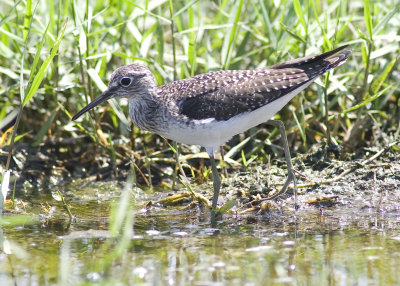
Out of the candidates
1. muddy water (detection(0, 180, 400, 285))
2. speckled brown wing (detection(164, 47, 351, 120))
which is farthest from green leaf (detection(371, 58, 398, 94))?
muddy water (detection(0, 180, 400, 285))

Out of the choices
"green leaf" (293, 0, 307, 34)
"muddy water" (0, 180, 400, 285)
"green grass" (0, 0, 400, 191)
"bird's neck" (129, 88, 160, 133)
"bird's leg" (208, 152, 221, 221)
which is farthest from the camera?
"green grass" (0, 0, 400, 191)

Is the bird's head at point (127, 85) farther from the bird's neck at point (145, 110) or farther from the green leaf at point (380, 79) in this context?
the green leaf at point (380, 79)

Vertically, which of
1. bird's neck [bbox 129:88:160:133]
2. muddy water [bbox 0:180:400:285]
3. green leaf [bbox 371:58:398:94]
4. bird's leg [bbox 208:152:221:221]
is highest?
green leaf [bbox 371:58:398:94]

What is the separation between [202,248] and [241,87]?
6.69 ft

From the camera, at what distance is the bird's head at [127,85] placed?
24.2 ft

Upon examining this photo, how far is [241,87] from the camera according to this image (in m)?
7.35

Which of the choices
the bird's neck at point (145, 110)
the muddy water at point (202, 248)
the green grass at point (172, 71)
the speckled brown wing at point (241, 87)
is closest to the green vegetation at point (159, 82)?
the green grass at point (172, 71)

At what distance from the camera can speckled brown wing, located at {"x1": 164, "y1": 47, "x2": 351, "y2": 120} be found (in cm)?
721

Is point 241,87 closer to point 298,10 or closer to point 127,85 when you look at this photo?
point 127,85

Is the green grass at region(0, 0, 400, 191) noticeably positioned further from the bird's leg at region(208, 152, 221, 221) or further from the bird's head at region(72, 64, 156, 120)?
the bird's leg at region(208, 152, 221, 221)

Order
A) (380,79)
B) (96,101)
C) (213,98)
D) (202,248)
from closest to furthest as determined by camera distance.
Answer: (202,248)
(213,98)
(96,101)
(380,79)

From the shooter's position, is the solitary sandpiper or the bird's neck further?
the bird's neck

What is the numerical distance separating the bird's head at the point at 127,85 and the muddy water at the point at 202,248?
1.27m

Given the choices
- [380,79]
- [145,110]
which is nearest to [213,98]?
[145,110]
